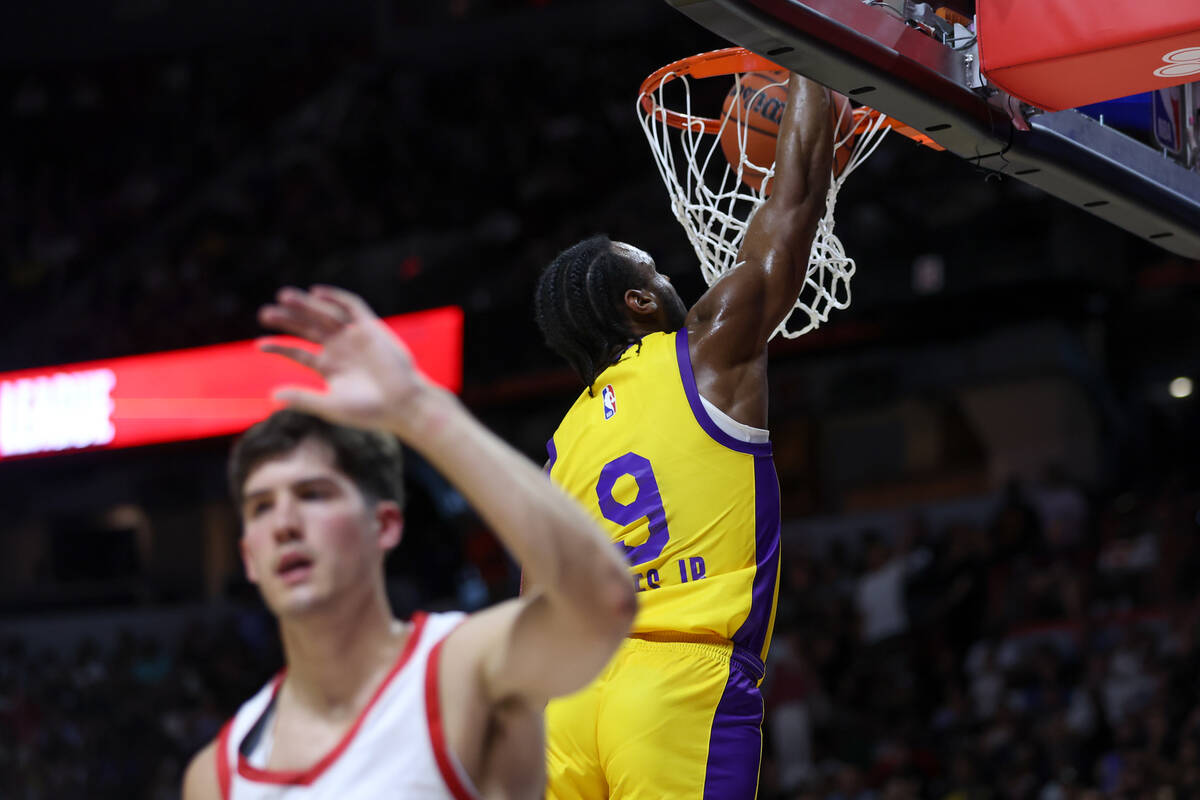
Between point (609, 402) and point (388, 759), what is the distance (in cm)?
195

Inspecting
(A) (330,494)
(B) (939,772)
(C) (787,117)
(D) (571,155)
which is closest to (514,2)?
(D) (571,155)

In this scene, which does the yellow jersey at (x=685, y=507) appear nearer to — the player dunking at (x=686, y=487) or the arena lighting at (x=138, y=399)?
the player dunking at (x=686, y=487)

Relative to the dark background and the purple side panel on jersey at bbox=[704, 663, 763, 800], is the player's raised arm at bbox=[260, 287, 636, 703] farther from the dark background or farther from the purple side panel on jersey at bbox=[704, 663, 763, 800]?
the dark background

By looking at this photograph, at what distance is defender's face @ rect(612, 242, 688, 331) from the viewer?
394 cm

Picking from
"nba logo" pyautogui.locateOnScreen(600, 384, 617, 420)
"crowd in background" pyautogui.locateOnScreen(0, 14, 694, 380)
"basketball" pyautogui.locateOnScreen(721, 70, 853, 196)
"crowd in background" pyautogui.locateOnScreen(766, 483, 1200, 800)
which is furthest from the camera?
"crowd in background" pyautogui.locateOnScreen(0, 14, 694, 380)

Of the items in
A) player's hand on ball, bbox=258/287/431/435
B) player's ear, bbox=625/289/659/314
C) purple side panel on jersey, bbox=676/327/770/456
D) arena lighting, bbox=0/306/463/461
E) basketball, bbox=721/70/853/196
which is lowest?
player's hand on ball, bbox=258/287/431/435

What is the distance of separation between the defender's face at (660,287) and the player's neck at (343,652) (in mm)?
2002

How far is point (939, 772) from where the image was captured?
29.1 feet

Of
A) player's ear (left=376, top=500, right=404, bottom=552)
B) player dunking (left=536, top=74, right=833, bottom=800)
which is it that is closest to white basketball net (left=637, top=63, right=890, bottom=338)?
player dunking (left=536, top=74, right=833, bottom=800)

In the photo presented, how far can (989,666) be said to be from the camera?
9320 millimetres

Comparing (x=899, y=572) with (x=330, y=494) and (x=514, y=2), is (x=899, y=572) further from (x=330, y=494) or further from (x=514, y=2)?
(x=514, y=2)

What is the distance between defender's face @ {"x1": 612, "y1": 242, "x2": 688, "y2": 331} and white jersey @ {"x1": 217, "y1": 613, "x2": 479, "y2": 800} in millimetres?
2008

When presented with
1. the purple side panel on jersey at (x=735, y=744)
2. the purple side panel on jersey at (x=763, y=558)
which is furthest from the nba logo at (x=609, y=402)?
the purple side panel on jersey at (x=735, y=744)

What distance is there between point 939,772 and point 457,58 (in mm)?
11782
